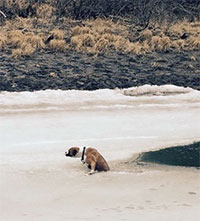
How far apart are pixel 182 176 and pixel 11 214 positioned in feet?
7.48

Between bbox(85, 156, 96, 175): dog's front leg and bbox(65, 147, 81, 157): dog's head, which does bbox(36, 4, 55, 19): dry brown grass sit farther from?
bbox(85, 156, 96, 175): dog's front leg

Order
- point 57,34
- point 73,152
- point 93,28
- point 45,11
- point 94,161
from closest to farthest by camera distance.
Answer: point 94,161, point 73,152, point 57,34, point 93,28, point 45,11

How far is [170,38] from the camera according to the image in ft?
50.0

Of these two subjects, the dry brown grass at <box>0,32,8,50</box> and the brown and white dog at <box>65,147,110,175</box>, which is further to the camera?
the dry brown grass at <box>0,32,8,50</box>

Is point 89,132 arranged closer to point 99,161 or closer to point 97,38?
point 99,161

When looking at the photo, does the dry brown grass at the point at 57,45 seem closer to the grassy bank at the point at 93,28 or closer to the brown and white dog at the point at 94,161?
the grassy bank at the point at 93,28

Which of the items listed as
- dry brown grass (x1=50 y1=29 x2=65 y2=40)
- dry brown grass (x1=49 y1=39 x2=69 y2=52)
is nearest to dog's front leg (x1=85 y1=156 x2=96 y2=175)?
dry brown grass (x1=49 y1=39 x2=69 y2=52)

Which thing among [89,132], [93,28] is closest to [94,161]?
[89,132]

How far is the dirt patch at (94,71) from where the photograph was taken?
37.3 ft

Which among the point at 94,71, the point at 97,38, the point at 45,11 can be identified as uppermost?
the point at 45,11

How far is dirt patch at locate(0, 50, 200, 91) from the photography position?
11.4m

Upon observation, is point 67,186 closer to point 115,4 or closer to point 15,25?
point 15,25

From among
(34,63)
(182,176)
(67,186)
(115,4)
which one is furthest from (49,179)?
(115,4)

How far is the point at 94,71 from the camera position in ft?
40.1
